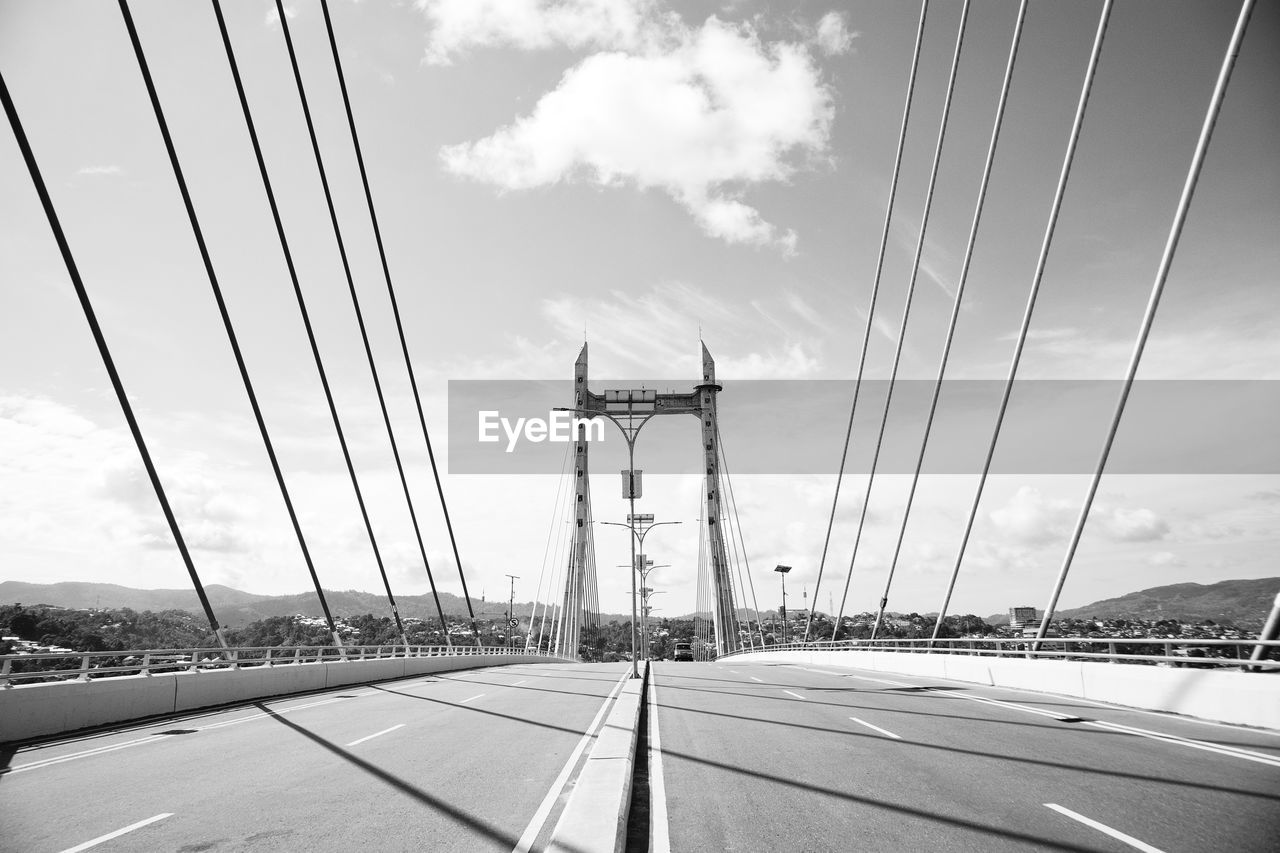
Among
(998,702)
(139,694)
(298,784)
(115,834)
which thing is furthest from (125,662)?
(998,702)

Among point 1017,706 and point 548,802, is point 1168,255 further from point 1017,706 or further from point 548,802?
point 548,802

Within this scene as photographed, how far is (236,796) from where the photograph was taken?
24.2ft

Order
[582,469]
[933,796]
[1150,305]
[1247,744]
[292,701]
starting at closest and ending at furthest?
1. [933,796]
2. [1247,744]
3. [1150,305]
4. [292,701]
5. [582,469]

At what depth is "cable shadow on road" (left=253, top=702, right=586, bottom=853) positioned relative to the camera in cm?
581

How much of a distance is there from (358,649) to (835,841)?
81.8ft

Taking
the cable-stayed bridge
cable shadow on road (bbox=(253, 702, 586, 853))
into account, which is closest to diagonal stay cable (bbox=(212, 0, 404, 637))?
the cable-stayed bridge

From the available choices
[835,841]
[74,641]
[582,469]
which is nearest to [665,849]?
[835,841]

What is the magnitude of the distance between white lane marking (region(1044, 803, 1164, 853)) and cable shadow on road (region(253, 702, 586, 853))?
4424 millimetres

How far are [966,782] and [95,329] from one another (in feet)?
53.0

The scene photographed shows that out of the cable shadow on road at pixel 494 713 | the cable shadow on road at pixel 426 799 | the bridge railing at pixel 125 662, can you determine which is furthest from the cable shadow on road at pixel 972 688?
the bridge railing at pixel 125 662

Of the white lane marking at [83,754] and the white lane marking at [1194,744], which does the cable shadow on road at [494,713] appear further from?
the white lane marking at [1194,744]

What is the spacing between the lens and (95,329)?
46.9 feet

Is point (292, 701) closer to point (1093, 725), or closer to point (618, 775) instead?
point (618, 775)

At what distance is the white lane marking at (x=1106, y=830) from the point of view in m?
5.27
